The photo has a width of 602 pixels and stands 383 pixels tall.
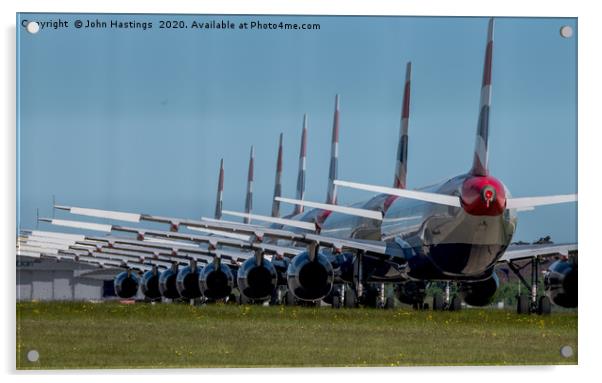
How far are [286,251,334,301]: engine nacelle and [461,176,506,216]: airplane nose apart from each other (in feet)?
14.0

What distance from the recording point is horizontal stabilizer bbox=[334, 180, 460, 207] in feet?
93.8

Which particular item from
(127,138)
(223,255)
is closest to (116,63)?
(127,138)

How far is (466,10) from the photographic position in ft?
87.2

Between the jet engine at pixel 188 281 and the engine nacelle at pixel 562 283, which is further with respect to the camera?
the jet engine at pixel 188 281

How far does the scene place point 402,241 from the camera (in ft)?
113

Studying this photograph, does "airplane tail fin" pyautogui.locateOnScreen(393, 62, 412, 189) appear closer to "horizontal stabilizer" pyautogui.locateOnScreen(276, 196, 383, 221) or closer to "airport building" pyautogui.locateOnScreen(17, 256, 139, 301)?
"horizontal stabilizer" pyautogui.locateOnScreen(276, 196, 383, 221)

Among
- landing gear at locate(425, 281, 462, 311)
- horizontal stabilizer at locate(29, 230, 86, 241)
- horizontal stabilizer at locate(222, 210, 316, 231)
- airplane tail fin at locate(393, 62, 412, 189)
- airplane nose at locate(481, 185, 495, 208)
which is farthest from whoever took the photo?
airplane nose at locate(481, 185, 495, 208)

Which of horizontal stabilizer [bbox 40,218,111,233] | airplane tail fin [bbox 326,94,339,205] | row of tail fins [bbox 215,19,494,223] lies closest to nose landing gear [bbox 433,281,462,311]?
row of tail fins [bbox 215,19,494,223]

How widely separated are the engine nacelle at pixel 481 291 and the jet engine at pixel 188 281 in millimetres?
9263

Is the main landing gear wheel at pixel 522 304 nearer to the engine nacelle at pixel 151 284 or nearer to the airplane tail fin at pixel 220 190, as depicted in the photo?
the airplane tail fin at pixel 220 190

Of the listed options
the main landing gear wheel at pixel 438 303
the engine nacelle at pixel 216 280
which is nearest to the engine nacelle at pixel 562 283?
the main landing gear wheel at pixel 438 303

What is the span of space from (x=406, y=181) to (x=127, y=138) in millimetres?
5191

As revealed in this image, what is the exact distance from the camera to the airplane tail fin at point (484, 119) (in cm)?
2747

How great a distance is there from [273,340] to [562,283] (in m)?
5.02
